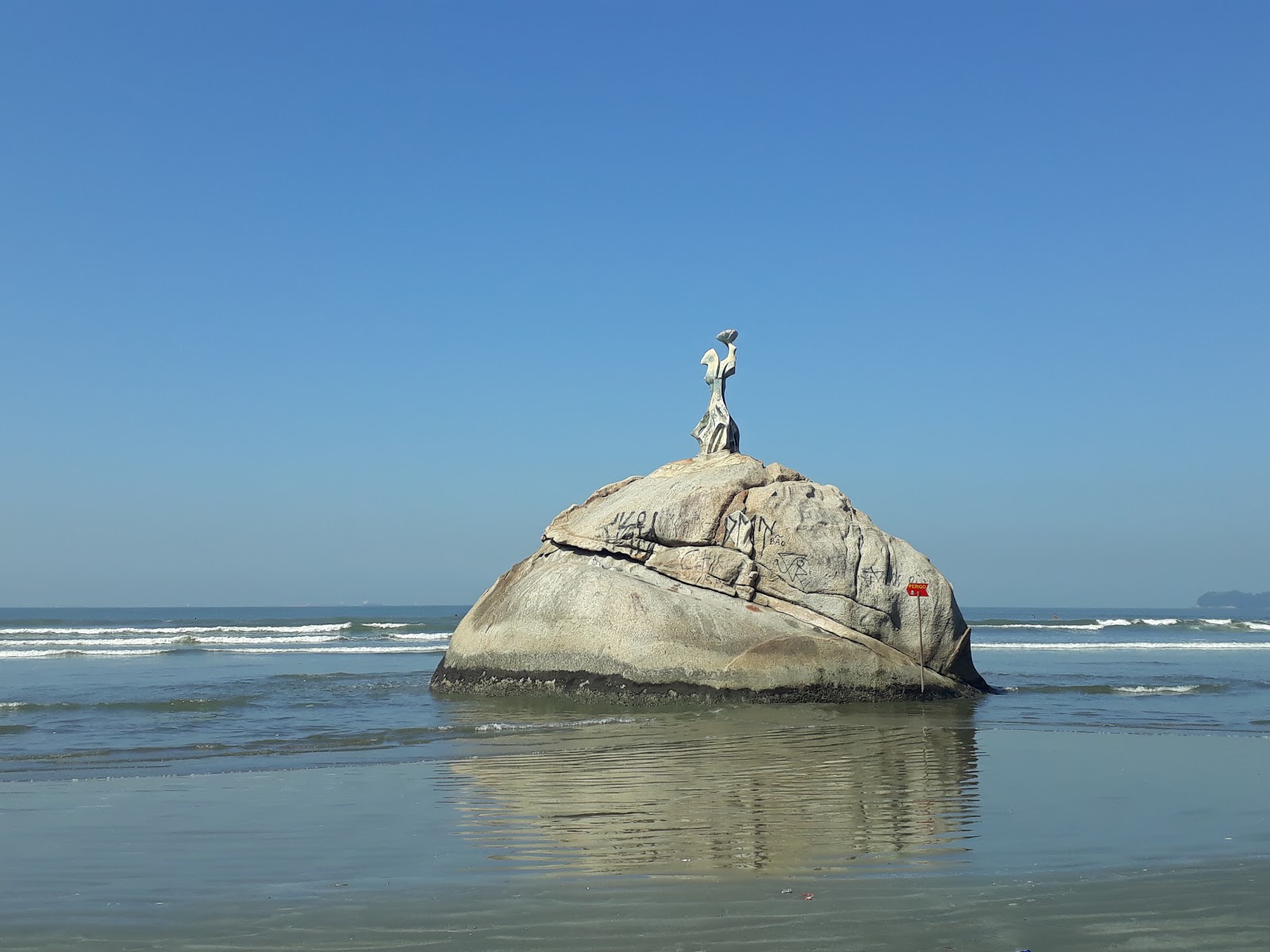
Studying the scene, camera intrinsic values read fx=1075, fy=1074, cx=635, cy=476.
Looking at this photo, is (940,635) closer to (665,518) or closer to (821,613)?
(821,613)

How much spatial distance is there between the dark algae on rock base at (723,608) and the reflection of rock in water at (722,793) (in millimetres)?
1660

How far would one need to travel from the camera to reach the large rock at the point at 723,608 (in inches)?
701

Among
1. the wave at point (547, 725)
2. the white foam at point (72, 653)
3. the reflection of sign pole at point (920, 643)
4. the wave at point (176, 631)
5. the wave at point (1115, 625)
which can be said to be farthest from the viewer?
the wave at point (1115, 625)

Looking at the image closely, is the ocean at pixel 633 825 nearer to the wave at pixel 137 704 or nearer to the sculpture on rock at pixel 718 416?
the wave at pixel 137 704

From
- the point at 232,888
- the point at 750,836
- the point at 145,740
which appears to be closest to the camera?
the point at 232,888

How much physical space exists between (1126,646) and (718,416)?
3105 centimetres

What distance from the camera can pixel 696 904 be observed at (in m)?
6.53

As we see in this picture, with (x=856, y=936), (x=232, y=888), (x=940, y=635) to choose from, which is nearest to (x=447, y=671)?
(x=940, y=635)

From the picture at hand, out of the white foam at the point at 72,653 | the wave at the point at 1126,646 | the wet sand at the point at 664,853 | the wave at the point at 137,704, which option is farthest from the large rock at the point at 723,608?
the wave at the point at 1126,646

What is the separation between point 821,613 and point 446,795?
9.55m

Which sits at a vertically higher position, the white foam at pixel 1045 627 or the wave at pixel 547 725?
the wave at pixel 547 725

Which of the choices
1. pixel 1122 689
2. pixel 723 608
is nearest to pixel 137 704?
pixel 723 608

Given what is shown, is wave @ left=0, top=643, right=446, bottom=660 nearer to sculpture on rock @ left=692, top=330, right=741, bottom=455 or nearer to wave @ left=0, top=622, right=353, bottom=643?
wave @ left=0, top=622, right=353, bottom=643

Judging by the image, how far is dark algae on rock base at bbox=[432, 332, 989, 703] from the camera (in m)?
17.8
